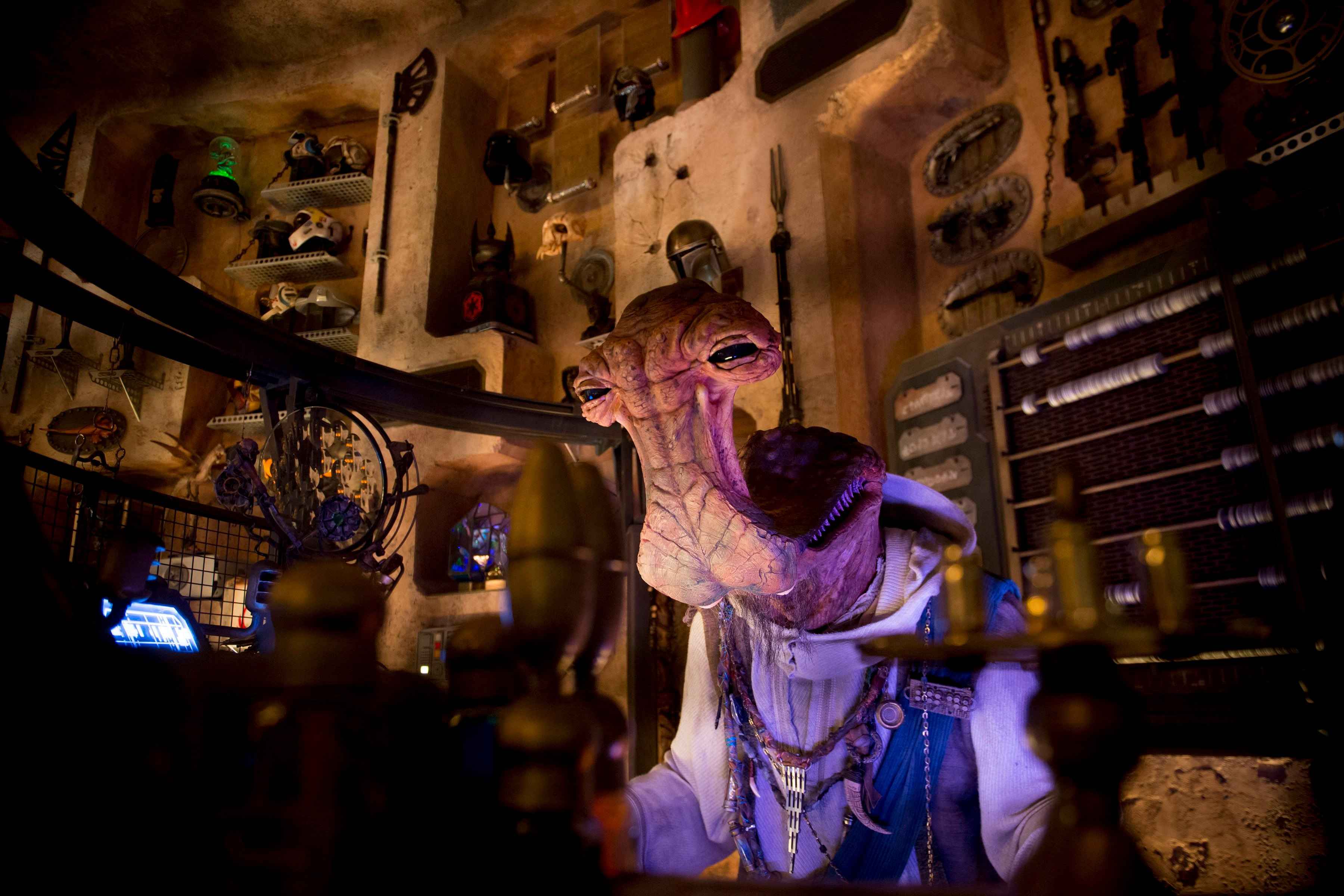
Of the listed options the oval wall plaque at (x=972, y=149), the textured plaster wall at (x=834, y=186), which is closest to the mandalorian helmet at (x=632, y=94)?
the textured plaster wall at (x=834, y=186)

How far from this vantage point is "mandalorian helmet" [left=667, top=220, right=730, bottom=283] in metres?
5.56

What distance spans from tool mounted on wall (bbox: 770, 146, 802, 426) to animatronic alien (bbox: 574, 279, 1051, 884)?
11.2ft

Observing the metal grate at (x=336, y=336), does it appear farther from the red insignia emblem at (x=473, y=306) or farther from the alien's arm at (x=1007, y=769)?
the alien's arm at (x=1007, y=769)

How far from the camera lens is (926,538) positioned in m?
1.58

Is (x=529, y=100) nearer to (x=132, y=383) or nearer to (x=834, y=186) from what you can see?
(x=834, y=186)

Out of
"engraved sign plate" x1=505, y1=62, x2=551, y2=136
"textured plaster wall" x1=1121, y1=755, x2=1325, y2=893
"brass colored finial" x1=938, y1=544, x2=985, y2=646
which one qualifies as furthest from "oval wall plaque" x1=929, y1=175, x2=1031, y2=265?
"engraved sign plate" x1=505, y1=62, x2=551, y2=136

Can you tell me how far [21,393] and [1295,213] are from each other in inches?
467

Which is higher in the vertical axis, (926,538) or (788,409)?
(788,409)

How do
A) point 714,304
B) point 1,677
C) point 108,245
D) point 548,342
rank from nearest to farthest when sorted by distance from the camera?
point 1,677, point 714,304, point 108,245, point 548,342

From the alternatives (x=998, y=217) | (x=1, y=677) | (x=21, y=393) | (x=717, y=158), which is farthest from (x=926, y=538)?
(x=21, y=393)

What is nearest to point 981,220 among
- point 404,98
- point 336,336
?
point 404,98

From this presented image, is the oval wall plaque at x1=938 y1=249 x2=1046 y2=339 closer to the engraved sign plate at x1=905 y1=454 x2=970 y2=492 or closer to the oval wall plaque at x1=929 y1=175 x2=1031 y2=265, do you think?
the oval wall plaque at x1=929 y1=175 x2=1031 y2=265

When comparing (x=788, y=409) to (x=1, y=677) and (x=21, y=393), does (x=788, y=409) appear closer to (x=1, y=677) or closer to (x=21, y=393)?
(x=1, y=677)

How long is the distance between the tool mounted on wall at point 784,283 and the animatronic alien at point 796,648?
342 cm
